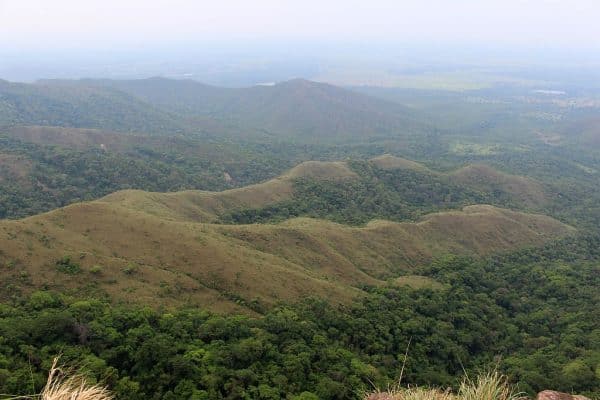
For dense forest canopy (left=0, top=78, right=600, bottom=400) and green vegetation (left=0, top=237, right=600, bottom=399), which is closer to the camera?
green vegetation (left=0, top=237, right=600, bottom=399)

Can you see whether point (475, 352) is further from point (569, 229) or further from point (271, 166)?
point (271, 166)

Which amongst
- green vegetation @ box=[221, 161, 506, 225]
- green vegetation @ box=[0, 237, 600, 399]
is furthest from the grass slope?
green vegetation @ box=[0, 237, 600, 399]

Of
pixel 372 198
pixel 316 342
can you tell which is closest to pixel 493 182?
pixel 372 198

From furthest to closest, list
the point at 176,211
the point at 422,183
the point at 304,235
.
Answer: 1. the point at 422,183
2. the point at 176,211
3. the point at 304,235

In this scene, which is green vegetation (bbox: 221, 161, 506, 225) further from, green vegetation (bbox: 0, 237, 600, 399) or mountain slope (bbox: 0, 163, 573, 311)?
green vegetation (bbox: 0, 237, 600, 399)

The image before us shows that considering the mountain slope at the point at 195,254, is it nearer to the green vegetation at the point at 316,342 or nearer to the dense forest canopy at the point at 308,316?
the dense forest canopy at the point at 308,316

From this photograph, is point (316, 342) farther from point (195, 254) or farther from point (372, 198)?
point (372, 198)

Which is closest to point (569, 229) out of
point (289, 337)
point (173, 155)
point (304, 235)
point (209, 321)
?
point (304, 235)

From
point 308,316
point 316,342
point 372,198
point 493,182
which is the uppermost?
point 308,316

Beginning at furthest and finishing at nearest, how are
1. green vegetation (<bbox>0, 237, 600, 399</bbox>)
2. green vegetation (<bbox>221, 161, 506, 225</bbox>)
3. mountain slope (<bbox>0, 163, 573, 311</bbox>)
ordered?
1. green vegetation (<bbox>221, 161, 506, 225</bbox>)
2. mountain slope (<bbox>0, 163, 573, 311</bbox>)
3. green vegetation (<bbox>0, 237, 600, 399</bbox>)
